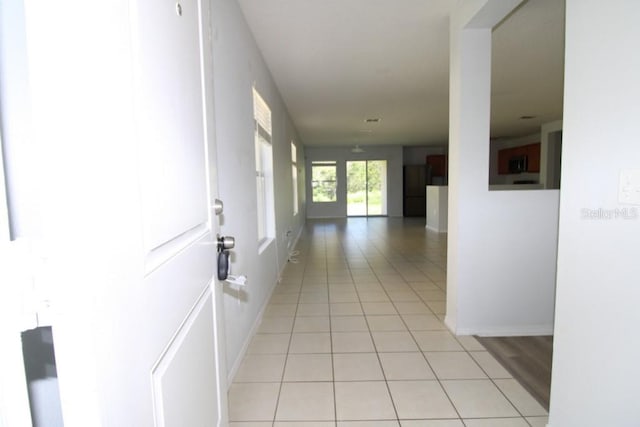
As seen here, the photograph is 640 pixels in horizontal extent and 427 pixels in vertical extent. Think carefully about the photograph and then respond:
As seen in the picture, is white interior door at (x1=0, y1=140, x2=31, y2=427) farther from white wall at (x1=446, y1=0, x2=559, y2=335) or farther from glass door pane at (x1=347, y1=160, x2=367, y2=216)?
glass door pane at (x1=347, y1=160, x2=367, y2=216)

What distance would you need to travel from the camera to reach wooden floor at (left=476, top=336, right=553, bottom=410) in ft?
6.61

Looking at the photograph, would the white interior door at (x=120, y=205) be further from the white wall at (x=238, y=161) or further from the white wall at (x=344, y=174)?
the white wall at (x=344, y=174)

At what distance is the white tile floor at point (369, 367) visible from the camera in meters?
1.78

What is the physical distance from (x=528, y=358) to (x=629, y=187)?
169 centimetres

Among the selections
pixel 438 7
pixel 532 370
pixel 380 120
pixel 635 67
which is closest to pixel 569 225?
pixel 635 67

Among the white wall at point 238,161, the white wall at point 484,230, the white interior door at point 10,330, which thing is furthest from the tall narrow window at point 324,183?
the white interior door at point 10,330

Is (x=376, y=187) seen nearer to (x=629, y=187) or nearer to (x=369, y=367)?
(x=369, y=367)

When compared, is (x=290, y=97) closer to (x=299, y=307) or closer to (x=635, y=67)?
(x=299, y=307)

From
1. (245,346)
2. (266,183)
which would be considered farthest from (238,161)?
(266,183)

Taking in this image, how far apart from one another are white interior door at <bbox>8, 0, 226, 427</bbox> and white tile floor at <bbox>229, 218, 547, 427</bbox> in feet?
3.71

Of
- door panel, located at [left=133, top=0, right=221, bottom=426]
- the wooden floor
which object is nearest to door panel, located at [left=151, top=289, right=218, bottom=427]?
door panel, located at [left=133, top=0, right=221, bottom=426]

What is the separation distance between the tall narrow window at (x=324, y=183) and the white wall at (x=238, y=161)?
8.60m

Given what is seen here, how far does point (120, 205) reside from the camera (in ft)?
1.74

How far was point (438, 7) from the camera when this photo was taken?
2576mm
